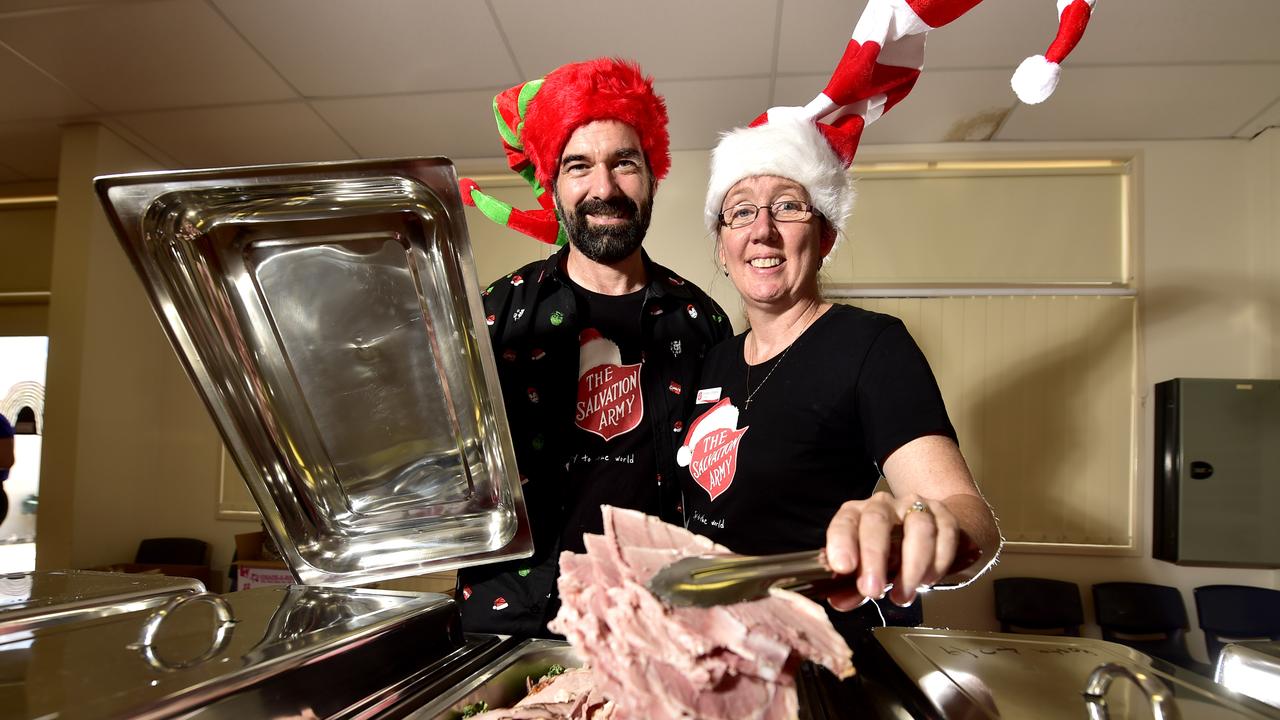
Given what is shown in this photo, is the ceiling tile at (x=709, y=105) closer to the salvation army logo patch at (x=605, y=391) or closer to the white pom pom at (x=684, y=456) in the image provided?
the salvation army logo patch at (x=605, y=391)

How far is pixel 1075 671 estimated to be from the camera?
87 centimetres

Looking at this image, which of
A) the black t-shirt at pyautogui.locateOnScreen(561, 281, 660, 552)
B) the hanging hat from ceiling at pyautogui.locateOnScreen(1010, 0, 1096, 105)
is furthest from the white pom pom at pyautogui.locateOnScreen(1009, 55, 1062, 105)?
the black t-shirt at pyautogui.locateOnScreen(561, 281, 660, 552)

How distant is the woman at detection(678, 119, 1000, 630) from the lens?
0.69m

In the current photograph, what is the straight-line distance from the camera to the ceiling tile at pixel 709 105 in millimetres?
3422

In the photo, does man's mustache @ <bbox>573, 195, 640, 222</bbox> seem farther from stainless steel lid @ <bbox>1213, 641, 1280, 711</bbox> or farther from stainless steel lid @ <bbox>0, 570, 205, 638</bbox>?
stainless steel lid @ <bbox>1213, 641, 1280, 711</bbox>

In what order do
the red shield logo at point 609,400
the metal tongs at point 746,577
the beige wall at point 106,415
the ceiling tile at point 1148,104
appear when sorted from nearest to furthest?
the metal tongs at point 746,577
the red shield logo at point 609,400
the ceiling tile at point 1148,104
the beige wall at point 106,415

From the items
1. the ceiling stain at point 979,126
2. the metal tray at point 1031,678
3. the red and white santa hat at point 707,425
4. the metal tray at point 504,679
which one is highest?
the ceiling stain at point 979,126

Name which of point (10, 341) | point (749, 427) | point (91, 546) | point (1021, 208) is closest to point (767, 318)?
point (749, 427)

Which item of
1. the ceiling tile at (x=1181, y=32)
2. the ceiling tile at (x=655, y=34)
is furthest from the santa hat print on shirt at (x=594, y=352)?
the ceiling tile at (x=1181, y=32)

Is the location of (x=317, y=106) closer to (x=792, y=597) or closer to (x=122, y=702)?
(x=122, y=702)

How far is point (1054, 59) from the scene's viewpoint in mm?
1323

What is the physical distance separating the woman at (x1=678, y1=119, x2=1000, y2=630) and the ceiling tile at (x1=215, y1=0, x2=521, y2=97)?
6.52 ft

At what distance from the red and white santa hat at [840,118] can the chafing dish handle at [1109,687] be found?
99 centimetres

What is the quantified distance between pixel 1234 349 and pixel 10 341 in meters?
8.05
